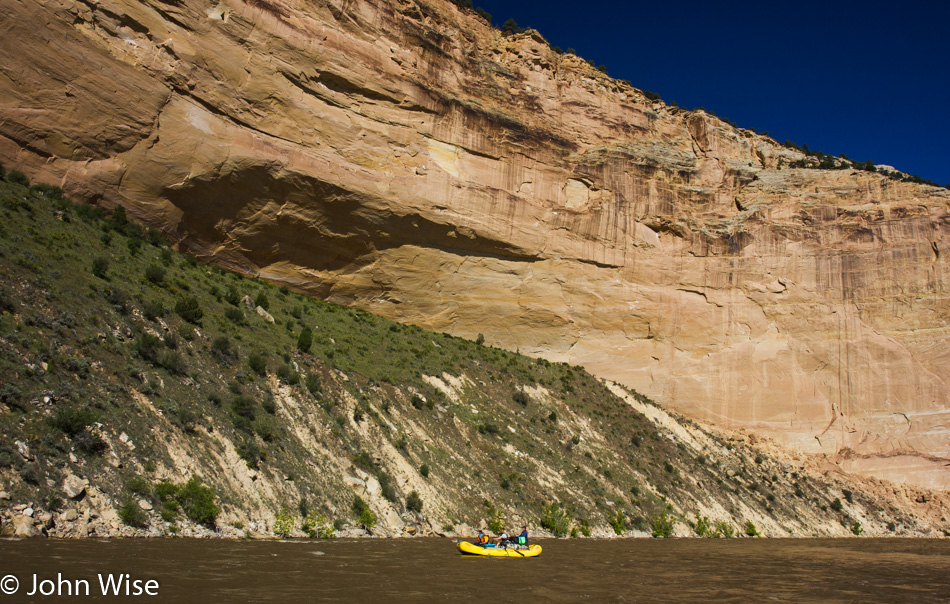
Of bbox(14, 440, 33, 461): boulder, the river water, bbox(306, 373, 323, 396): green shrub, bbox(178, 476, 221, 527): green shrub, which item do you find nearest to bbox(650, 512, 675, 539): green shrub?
the river water

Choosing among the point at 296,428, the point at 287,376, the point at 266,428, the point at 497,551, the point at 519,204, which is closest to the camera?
the point at 497,551

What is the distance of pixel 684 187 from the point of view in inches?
1925

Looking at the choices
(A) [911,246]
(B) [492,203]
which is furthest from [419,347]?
(A) [911,246]

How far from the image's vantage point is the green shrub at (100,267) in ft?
75.2

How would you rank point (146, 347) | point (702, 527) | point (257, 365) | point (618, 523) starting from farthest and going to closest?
point (702, 527)
point (618, 523)
point (257, 365)
point (146, 347)

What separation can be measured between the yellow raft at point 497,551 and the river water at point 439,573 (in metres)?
0.32

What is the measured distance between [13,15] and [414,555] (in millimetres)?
25953

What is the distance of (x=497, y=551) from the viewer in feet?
66.6

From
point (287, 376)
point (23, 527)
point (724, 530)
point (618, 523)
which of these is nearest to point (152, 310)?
point (287, 376)

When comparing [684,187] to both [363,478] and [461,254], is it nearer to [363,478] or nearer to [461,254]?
[461,254]

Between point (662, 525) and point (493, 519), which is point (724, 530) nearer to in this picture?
point (662, 525)

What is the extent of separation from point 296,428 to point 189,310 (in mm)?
6057

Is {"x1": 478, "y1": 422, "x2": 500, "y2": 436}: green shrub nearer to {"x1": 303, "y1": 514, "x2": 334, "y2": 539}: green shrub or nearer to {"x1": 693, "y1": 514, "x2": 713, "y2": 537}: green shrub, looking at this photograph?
{"x1": 693, "y1": 514, "x2": 713, "y2": 537}: green shrub

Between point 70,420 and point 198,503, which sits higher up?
point 70,420
